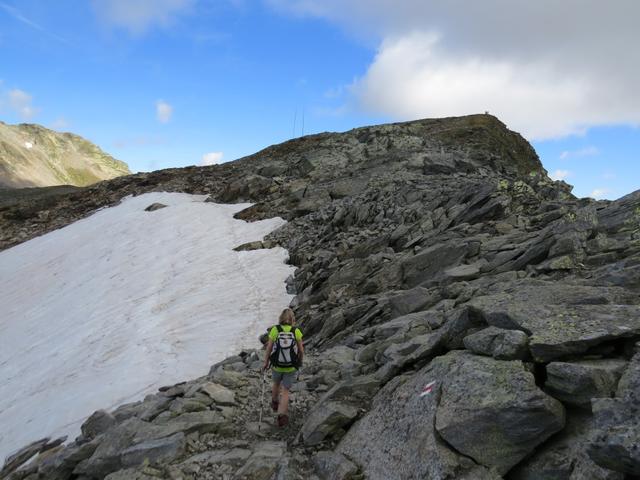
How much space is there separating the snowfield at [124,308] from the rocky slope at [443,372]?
2126 millimetres

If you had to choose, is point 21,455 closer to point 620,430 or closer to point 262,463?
point 262,463

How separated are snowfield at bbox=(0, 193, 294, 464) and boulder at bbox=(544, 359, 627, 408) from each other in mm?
11777

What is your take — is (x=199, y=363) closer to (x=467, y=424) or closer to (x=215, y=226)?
(x=467, y=424)

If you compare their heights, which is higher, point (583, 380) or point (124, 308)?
point (583, 380)

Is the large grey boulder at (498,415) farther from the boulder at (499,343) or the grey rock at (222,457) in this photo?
the grey rock at (222,457)

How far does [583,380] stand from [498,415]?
1192 millimetres

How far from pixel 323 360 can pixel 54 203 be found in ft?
157

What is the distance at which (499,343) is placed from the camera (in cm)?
735

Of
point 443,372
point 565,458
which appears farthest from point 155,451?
point 565,458

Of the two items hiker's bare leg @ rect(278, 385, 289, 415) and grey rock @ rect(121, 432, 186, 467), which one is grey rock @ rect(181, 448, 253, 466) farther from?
hiker's bare leg @ rect(278, 385, 289, 415)

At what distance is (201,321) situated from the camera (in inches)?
773

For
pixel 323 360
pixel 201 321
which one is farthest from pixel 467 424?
pixel 201 321

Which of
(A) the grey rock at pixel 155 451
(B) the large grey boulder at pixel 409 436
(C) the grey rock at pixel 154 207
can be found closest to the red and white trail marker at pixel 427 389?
(B) the large grey boulder at pixel 409 436

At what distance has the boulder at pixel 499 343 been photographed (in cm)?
709
